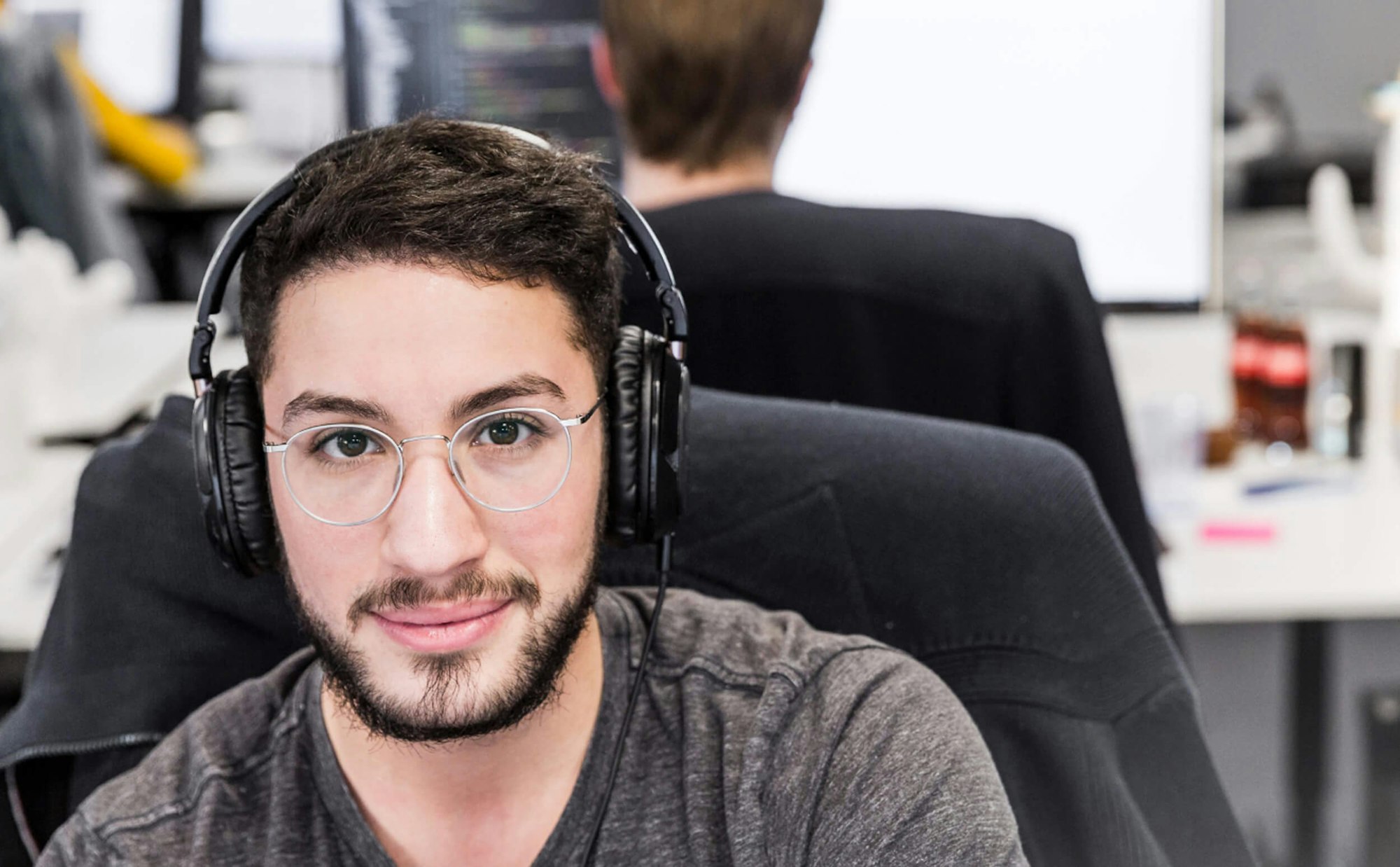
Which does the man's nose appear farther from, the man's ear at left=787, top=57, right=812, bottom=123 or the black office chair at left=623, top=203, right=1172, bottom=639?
the man's ear at left=787, top=57, right=812, bottom=123

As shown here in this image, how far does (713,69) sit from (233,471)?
2.87 feet

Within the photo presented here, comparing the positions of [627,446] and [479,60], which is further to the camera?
[479,60]

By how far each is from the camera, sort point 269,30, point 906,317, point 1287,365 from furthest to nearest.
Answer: point 269,30 → point 1287,365 → point 906,317

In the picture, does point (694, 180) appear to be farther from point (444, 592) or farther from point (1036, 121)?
point (444, 592)

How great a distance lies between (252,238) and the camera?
2.94ft

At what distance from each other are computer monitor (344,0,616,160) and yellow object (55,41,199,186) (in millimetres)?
1730

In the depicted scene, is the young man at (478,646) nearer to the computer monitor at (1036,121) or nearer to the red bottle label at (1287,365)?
the computer monitor at (1036,121)

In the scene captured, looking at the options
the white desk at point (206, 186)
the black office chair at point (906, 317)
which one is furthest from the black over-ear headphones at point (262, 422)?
the white desk at point (206, 186)

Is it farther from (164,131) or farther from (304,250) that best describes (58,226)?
(304,250)

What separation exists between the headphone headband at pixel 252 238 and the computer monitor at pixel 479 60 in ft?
4.14

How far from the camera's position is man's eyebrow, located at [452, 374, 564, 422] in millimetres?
835

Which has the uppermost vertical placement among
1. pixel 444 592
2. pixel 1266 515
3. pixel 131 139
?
pixel 444 592

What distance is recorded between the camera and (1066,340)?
4.38ft

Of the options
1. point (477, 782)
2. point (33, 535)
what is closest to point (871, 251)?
point (477, 782)
